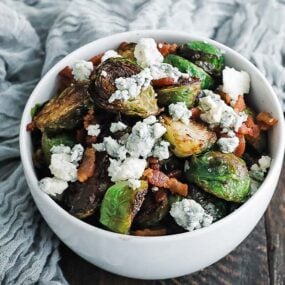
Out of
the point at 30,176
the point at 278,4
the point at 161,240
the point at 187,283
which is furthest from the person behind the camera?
the point at 278,4

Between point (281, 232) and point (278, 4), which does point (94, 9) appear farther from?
point (281, 232)

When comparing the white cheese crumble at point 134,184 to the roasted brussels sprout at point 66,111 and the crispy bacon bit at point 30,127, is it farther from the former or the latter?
the crispy bacon bit at point 30,127

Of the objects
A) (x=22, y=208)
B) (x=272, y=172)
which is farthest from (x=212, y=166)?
(x=22, y=208)

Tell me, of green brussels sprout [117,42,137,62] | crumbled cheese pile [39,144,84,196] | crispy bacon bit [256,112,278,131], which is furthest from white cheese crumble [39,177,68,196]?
crispy bacon bit [256,112,278,131]

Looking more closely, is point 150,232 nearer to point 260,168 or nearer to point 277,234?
point 260,168

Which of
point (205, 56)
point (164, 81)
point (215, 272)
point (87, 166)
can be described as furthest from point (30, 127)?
point (215, 272)

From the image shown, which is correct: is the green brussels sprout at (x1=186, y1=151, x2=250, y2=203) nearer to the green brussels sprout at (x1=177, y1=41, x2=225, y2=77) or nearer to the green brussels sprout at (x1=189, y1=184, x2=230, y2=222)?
the green brussels sprout at (x1=189, y1=184, x2=230, y2=222)
